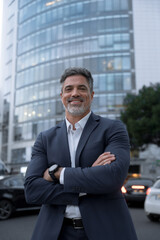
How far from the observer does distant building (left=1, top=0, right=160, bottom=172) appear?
4241 cm

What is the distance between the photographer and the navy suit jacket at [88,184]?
1.78m

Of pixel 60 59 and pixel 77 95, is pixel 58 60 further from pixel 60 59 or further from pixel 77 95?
pixel 77 95

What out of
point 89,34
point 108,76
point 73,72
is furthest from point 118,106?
point 73,72

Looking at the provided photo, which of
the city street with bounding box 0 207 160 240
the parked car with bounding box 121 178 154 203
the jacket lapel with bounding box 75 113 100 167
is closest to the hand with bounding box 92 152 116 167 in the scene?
the jacket lapel with bounding box 75 113 100 167

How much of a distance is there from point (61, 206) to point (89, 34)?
148 ft

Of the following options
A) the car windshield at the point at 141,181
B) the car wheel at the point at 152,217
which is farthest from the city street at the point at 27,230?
the car windshield at the point at 141,181

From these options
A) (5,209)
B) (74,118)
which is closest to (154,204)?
(5,209)

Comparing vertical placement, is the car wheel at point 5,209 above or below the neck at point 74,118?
below

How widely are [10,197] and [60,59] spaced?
127ft

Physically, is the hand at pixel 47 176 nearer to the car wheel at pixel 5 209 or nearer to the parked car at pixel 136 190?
the car wheel at pixel 5 209

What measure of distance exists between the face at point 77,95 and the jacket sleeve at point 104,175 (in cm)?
33

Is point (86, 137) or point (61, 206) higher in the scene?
point (86, 137)

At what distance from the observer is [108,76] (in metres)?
42.1

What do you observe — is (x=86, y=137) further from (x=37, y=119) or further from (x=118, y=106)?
(x=37, y=119)
